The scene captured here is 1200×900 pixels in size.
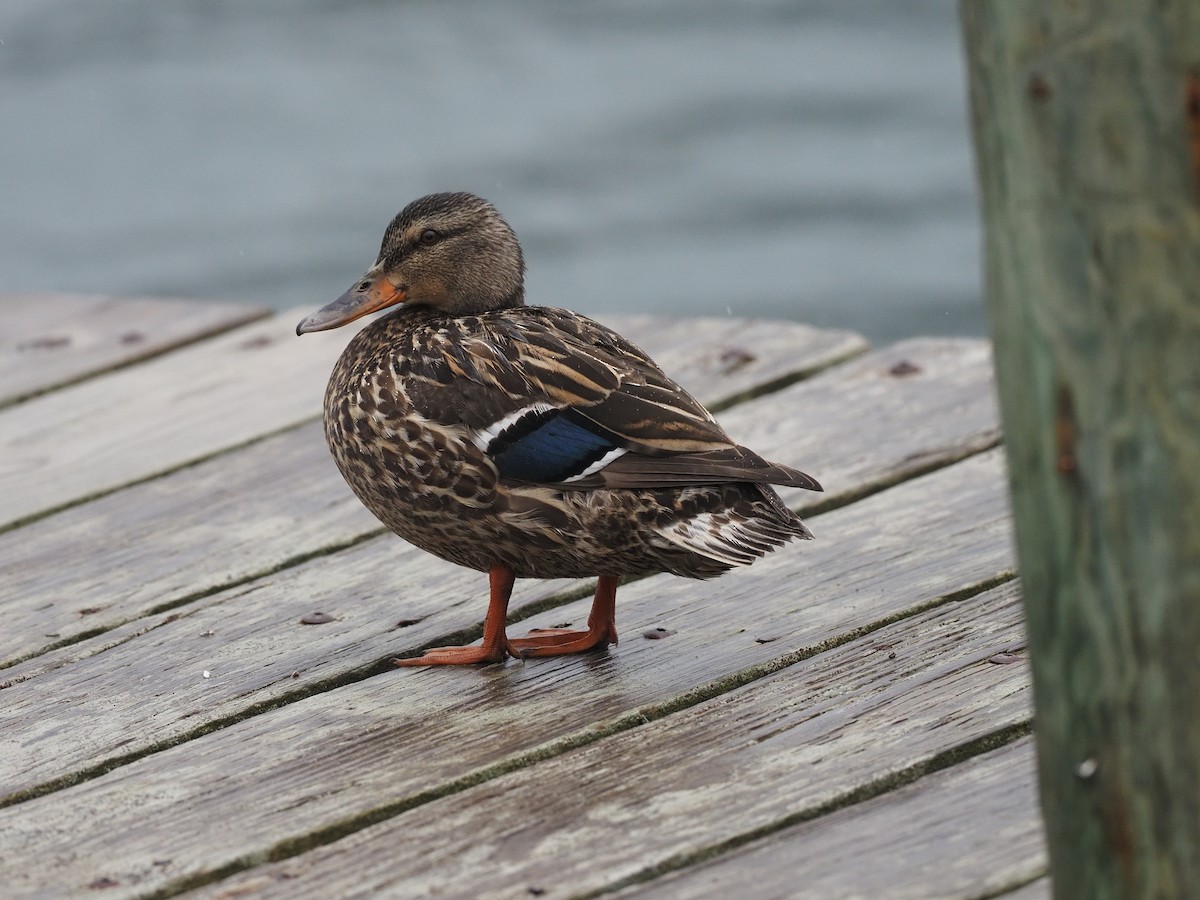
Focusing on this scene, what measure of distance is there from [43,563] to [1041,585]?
8.24ft

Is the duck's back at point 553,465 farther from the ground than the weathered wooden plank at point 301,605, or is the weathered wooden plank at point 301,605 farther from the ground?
the duck's back at point 553,465

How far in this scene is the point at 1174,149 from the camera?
1.59 metres

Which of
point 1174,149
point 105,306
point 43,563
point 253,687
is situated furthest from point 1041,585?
point 105,306

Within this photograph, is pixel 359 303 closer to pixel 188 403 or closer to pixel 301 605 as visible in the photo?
pixel 301 605

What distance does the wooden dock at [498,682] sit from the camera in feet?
7.75

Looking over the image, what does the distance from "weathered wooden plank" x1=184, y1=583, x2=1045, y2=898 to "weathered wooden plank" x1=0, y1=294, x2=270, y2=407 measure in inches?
106

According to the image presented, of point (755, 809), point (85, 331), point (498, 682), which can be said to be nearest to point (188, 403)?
point (85, 331)

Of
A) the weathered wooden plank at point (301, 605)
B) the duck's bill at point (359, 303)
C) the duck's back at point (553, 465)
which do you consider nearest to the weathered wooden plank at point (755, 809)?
the duck's back at point (553, 465)

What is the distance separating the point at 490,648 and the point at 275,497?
1.09 metres

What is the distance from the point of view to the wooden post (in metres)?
1.59

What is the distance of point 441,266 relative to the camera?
3.62 meters

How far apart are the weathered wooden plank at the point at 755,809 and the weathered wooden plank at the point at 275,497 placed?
1.11 metres

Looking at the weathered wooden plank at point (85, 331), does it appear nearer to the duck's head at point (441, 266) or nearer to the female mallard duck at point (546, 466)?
the duck's head at point (441, 266)

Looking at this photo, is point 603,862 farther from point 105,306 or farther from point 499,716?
point 105,306
